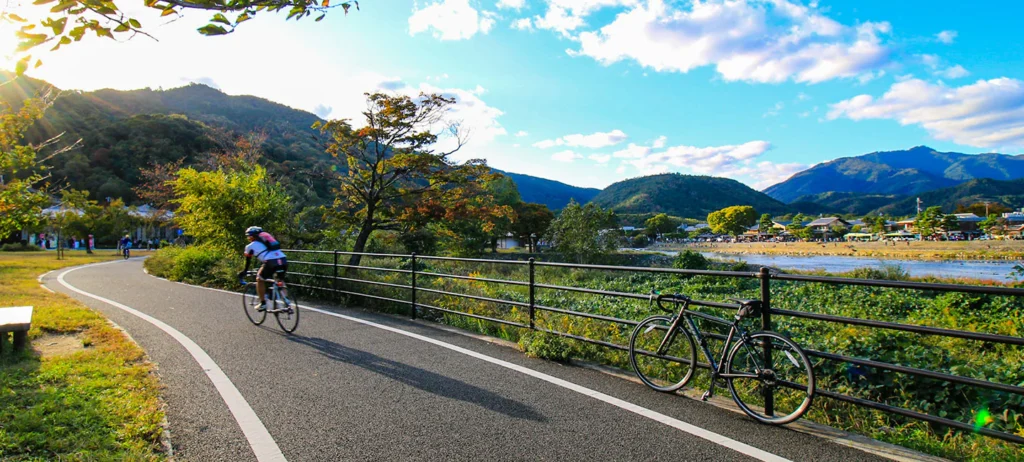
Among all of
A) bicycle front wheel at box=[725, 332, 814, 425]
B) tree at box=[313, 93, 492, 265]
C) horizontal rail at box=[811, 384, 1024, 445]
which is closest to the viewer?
horizontal rail at box=[811, 384, 1024, 445]

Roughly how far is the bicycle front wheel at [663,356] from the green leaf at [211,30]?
3.72 m

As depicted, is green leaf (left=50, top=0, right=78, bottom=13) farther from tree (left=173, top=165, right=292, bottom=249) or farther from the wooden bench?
tree (left=173, top=165, right=292, bottom=249)

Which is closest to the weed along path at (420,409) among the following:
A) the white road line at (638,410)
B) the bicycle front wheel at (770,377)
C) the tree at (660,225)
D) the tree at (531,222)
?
the white road line at (638,410)

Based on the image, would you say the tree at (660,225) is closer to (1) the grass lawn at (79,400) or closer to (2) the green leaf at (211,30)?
(1) the grass lawn at (79,400)

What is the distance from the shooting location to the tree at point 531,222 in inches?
2763

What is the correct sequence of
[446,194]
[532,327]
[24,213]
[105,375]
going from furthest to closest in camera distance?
[446,194] → [24,213] → [532,327] → [105,375]

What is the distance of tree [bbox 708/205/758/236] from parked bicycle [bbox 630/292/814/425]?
5889 inches

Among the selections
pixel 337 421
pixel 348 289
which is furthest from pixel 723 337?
pixel 348 289

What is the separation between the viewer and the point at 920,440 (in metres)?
3.11

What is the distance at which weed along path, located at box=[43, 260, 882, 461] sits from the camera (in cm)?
301

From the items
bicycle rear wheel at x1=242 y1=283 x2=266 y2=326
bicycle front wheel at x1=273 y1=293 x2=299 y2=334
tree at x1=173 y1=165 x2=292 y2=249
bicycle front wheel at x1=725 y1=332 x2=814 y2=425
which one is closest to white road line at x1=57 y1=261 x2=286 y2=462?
bicycle rear wheel at x1=242 y1=283 x2=266 y2=326

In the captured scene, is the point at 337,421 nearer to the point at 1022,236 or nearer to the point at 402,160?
the point at 402,160

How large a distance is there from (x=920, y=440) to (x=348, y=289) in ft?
30.1

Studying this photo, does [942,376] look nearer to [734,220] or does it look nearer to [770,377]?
[770,377]
